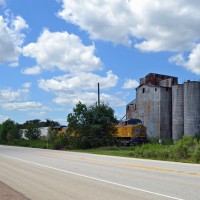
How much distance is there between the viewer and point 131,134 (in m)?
A: 52.5

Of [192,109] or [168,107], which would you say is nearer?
[192,109]

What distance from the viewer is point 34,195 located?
36.8ft

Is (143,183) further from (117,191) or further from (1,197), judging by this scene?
(1,197)

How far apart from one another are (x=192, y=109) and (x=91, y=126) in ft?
57.9

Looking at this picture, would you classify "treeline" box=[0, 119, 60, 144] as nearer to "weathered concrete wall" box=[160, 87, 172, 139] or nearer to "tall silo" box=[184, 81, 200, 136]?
"weathered concrete wall" box=[160, 87, 172, 139]

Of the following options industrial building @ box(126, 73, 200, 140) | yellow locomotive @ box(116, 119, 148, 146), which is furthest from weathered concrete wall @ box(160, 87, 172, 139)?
yellow locomotive @ box(116, 119, 148, 146)

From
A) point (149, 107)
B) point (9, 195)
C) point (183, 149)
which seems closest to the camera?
point (9, 195)

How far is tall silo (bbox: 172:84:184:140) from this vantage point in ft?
202

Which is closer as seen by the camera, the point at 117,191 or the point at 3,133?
the point at 117,191

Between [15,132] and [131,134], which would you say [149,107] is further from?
[15,132]

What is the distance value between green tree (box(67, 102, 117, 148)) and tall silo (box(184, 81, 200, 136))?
13899 mm

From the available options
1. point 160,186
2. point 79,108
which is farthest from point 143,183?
point 79,108

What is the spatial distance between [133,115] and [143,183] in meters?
57.2

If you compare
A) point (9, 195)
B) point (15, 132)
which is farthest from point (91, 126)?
point (15, 132)
